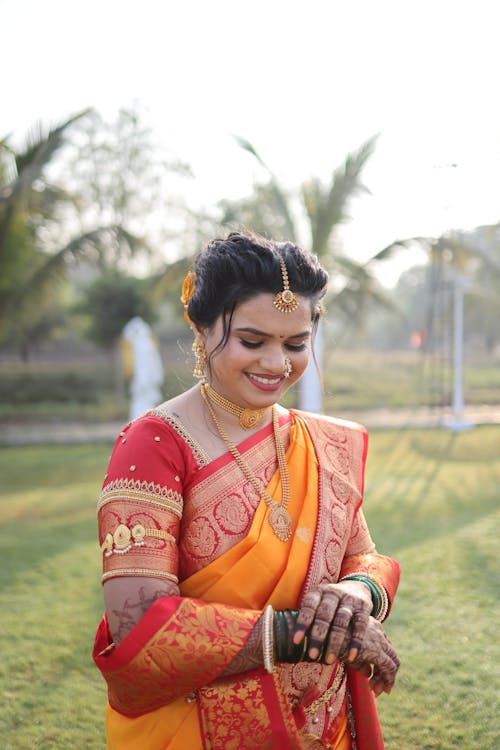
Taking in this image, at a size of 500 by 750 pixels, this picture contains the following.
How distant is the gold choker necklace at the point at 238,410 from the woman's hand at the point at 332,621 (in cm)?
45

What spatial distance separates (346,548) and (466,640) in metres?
2.08

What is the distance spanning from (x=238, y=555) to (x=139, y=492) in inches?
11.2

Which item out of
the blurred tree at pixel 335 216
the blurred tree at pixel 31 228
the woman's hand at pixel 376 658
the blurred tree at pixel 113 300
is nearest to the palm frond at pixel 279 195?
the blurred tree at pixel 335 216

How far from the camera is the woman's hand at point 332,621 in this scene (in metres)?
1.38

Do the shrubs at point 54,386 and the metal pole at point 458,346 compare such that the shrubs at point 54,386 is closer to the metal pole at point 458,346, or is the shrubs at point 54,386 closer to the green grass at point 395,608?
the metal pole at point 458,346

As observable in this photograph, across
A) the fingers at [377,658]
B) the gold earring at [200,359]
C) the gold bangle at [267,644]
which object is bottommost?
the fingers at [377,658]

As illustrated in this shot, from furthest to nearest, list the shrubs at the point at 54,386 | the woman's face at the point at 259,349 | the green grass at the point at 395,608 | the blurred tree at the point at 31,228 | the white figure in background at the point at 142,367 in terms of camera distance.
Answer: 1. the shrubs at the point at 54,386
2. the white figure in background at the point at 142,367
3. the blurred tree at the point at 31,228
4. the green grass at the point at 395,608
5. the woman's face at the point at 259,349

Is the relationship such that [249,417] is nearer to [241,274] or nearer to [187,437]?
[187,437]

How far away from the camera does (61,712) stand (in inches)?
113

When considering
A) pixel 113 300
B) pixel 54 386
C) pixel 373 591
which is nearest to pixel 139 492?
pixel 373 591

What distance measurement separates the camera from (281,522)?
159cm

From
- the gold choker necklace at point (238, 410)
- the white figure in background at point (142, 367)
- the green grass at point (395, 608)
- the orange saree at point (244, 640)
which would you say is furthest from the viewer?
the white figure in background at point (142, 367)

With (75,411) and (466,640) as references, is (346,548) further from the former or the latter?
(75,411)

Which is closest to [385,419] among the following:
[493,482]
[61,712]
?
[493,482]
